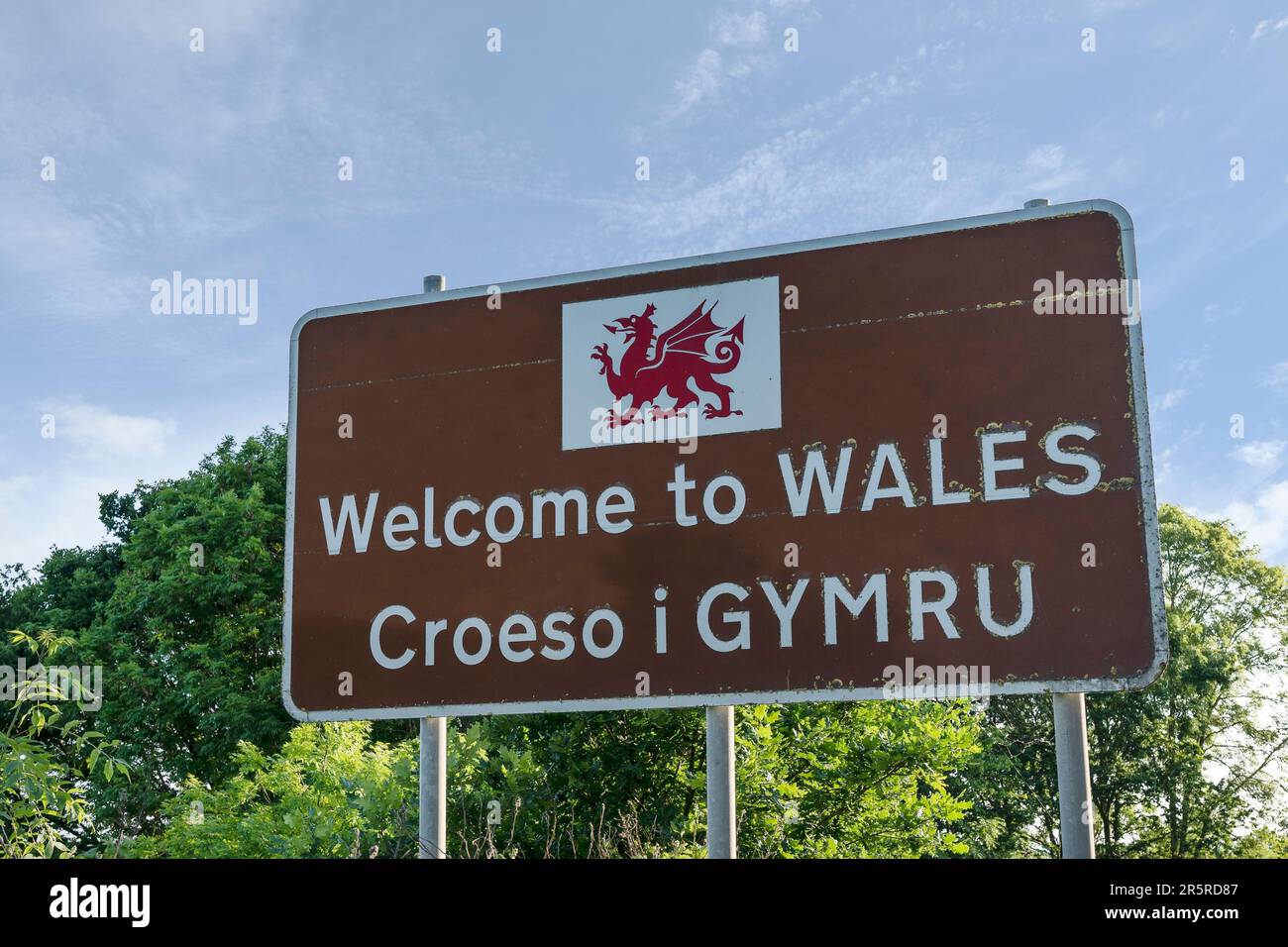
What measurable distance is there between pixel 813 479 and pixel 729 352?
0.75m

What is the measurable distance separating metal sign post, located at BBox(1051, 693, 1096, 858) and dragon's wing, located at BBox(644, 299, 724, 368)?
226 cm

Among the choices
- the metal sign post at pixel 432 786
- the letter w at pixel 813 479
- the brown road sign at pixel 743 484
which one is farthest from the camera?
the metal sign post at pixel 432 786

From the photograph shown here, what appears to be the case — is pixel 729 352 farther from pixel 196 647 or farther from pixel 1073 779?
pixel 196 647

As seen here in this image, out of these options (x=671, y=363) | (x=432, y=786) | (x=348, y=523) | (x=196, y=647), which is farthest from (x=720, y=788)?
(x=196, y=647)

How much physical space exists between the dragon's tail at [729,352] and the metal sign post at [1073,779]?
6.80 feet

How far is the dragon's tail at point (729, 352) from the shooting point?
5.96 meters

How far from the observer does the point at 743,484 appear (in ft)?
19.1

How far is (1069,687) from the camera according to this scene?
5188 millimetres

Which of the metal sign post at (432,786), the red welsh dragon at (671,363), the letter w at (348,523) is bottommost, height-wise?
the metal sign post at (432,786)

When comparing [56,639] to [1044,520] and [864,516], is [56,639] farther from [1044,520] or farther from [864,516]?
[1044,520]

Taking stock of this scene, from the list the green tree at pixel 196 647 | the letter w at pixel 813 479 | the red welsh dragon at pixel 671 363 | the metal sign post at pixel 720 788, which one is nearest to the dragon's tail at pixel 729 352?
the red welsh dragon at pixel 671 363

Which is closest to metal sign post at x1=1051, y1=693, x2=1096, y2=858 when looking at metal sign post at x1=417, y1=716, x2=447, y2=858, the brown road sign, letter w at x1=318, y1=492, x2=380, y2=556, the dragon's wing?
the brown road sign

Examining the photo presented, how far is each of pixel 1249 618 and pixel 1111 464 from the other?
29398 mm

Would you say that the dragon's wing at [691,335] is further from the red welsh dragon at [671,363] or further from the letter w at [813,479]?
the letter w at [813,479]
